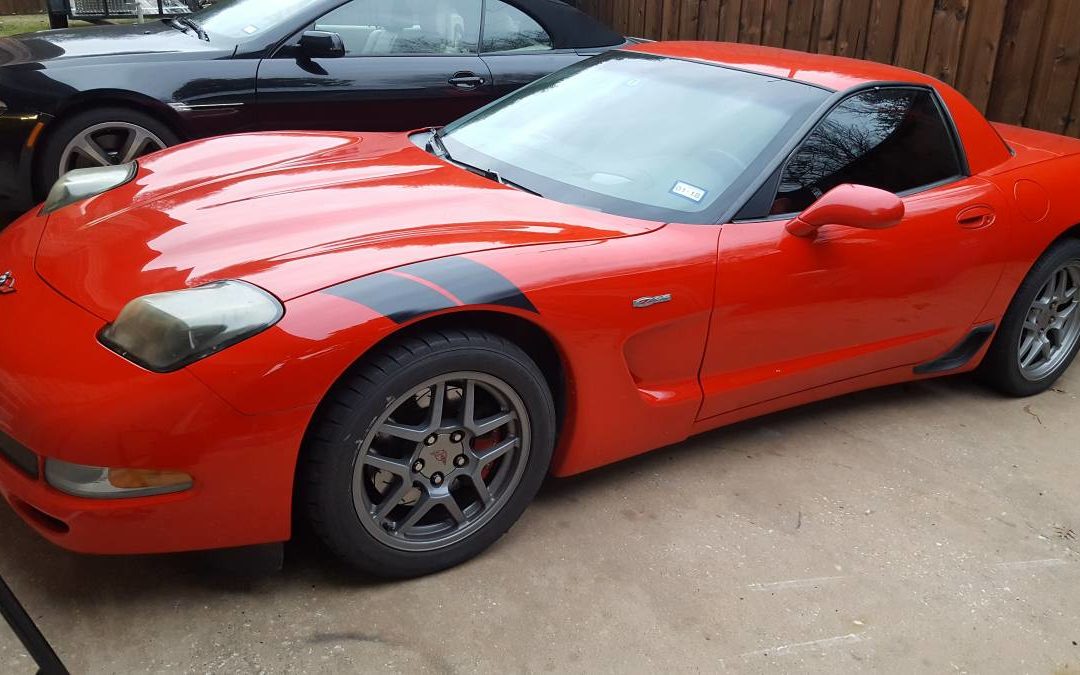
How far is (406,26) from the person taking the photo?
5.06m

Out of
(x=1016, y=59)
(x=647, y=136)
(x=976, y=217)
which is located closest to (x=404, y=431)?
(x=647, y=136)

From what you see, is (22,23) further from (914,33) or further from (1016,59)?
(1016,59)

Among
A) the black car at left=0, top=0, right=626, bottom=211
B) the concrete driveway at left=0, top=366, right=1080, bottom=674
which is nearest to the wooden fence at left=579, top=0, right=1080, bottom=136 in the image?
the black car at left=0, top=0, right=626, bottom=211

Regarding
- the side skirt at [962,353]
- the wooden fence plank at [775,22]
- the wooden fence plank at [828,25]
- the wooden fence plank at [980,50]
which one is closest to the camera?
the side skirt at [962,353]

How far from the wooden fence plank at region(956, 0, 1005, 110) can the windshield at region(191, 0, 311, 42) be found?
3.94 meters

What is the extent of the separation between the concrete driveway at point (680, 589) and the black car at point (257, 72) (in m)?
2.46

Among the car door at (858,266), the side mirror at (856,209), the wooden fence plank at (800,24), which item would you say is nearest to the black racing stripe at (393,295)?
the car door at (858,266)

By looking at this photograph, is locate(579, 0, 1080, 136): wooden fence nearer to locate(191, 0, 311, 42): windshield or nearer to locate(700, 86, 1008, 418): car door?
locate(700, 86, 1008, 418): car door

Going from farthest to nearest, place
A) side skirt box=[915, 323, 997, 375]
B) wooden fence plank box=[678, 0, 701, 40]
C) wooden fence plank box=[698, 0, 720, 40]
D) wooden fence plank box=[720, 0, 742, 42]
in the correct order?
1. wooden fence plank box=[678, 0, 701, 40]
2. wooden fence plank box=[698, 0, 720, 40]
3. wooden fence plank box=[720, 0, 742, 42]
4. side skirt box=[915, 323, 997, 375]

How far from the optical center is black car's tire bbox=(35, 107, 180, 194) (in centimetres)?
428

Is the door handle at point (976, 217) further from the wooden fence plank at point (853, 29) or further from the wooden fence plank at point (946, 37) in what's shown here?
the wooden fence plank at point (853, 29)

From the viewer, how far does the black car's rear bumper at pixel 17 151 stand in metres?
4.20

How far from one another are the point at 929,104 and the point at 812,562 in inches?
71.3

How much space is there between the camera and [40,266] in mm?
2393
